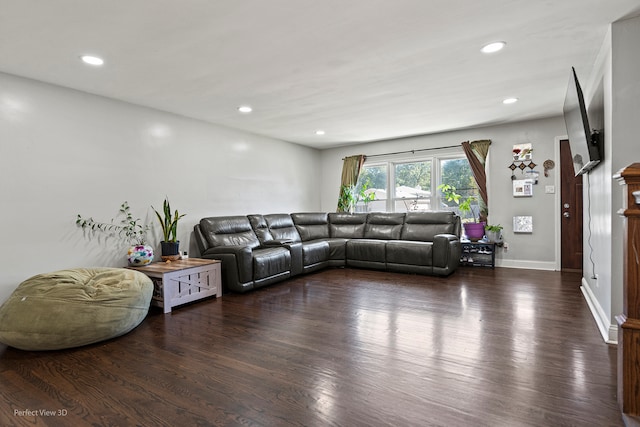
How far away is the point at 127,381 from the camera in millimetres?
1996

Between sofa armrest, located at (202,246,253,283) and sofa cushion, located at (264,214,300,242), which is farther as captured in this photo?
sofa cushion, located at (264,214,300,242)

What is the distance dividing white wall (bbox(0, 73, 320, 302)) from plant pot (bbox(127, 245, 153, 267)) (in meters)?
0.24

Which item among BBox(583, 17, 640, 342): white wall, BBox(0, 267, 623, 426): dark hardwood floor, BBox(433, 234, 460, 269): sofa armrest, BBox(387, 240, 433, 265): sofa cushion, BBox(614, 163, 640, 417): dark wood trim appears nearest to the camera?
BBox(614, 163, 640, 417): dark wood trim

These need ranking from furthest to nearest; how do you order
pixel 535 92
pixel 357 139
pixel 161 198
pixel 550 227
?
1. pixel 357 139
2. pixel 550 227
3. pixel 161 198
4. pixel 535 92

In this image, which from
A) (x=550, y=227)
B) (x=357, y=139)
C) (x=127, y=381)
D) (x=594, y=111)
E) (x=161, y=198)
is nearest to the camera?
(x=127, y=381)

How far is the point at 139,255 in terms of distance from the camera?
3754 millimetres

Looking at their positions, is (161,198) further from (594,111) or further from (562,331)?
(594,111)

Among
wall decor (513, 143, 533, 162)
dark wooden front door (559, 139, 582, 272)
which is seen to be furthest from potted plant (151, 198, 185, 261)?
dark wooden front door (559, 139, 582, 272)

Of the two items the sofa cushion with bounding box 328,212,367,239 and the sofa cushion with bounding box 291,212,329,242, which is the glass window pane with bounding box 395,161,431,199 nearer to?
the sofa cushion with bounding box 328,212,367,239

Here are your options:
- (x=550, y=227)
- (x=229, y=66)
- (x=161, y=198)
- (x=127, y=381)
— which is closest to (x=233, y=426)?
(x=127, y=381)

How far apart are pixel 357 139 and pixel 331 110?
2053mm

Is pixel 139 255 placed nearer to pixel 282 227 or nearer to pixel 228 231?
pixel 228 231

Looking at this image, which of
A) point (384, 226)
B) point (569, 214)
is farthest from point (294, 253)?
point (569, 214)

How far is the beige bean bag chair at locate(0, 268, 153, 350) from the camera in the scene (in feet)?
7.95
